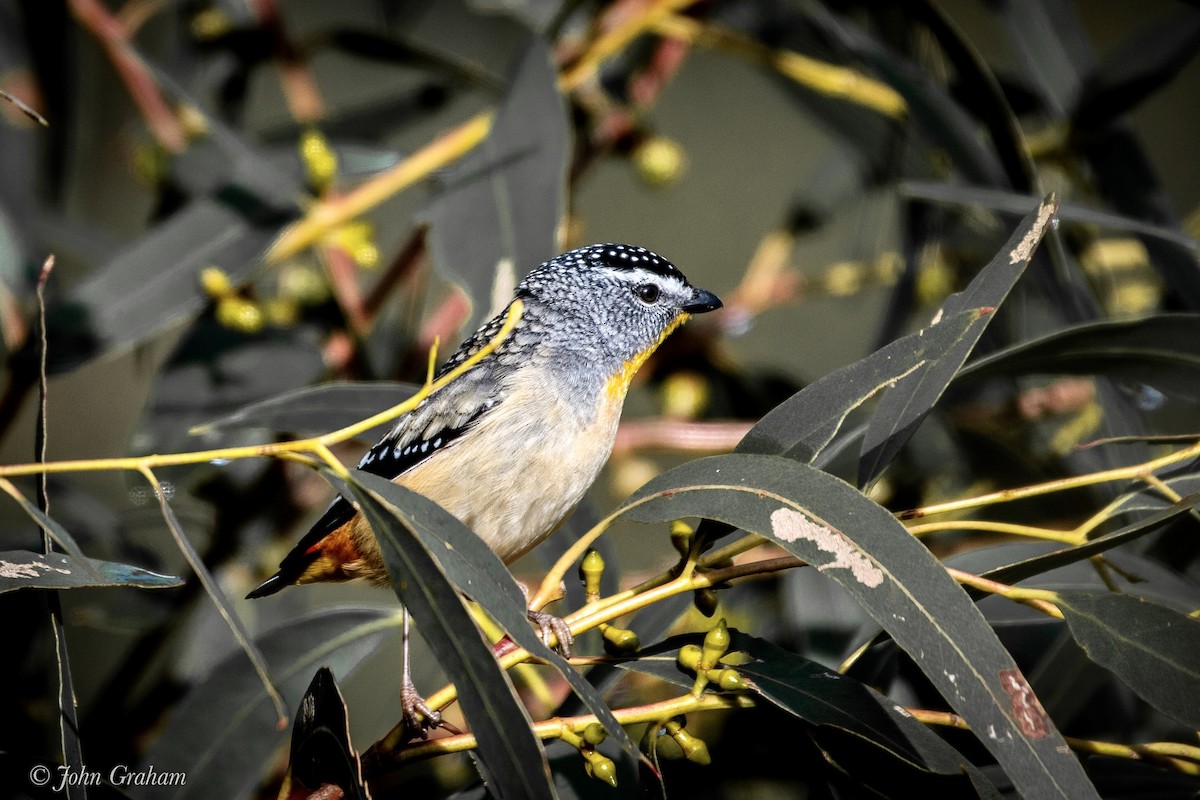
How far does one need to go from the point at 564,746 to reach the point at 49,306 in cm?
151

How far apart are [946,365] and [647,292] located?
110 centimetres

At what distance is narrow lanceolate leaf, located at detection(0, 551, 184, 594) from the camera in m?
1.40

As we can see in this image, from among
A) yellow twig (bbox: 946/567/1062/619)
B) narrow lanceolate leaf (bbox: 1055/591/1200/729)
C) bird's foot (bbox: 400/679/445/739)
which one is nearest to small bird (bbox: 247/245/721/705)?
bird's foot (bbox: 400/679/445/739)

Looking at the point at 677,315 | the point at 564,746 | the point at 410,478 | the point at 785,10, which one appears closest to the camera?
the point at 564,746

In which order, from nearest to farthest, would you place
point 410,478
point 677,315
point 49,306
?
point 410,478 < point 49,306 < point 677,315

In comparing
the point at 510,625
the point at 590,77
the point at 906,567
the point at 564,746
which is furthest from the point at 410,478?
the point at 590,77

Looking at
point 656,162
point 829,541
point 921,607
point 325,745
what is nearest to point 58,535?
point 325,745

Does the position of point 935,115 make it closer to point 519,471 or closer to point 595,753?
point 519,471

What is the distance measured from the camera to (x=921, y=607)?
4.37 ft

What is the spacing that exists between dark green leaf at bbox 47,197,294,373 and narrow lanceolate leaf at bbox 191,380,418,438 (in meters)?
0.44

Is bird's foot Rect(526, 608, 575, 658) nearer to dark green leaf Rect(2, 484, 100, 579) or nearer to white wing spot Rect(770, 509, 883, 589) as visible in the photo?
white wing spot Rect(770, 509, 883, 589)

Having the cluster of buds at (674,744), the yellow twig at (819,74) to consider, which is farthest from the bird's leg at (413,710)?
the yellow twig at (819,74)

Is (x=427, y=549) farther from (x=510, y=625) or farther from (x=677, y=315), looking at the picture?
(x=677, y=315)

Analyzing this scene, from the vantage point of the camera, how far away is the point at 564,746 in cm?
188
